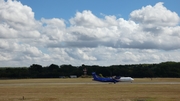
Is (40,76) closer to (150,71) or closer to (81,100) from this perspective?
(150,71)

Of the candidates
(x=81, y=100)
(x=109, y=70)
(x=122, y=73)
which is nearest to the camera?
(x=81, y=100)

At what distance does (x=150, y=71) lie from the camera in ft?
457

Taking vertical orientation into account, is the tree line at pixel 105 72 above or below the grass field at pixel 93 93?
above

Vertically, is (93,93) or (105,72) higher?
(105,72)

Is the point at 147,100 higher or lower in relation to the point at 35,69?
lower

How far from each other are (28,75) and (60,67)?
31.3m

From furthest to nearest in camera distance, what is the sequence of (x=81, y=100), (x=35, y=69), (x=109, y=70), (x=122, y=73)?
(x=35, y=69), (x=109, y=70), (x=122, y=73), (x=81, y=100)

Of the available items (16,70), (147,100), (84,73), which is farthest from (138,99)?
(16,70)

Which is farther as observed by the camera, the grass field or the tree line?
the tree line

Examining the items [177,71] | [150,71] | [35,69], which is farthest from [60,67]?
[177,71]

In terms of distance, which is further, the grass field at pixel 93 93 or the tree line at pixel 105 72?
the tree line at pixel 105 72

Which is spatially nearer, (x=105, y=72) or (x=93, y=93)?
(x=93, y=93)

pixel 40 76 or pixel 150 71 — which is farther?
pixel 40 76

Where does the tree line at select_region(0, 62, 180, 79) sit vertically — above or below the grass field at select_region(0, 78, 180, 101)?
above
